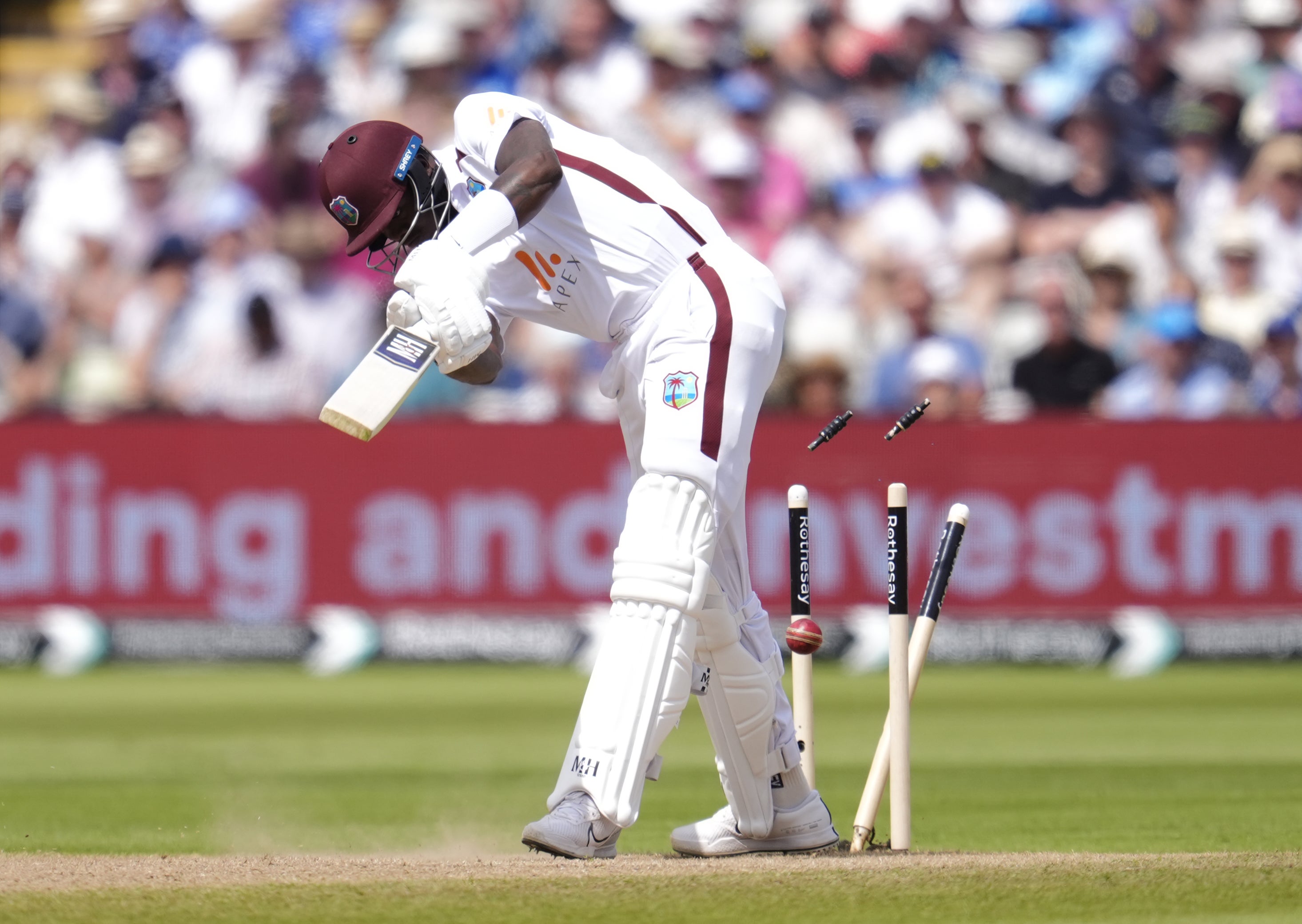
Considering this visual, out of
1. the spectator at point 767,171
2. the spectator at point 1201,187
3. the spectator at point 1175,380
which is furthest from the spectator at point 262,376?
the spectator at point 1201,187

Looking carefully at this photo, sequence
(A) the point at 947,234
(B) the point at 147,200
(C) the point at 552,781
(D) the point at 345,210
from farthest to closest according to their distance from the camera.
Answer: (B) the point at 147,200, (A) the point at 947,234, (C) the point at 552,781, (D) the point at 345,210

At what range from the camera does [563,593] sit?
465 inches

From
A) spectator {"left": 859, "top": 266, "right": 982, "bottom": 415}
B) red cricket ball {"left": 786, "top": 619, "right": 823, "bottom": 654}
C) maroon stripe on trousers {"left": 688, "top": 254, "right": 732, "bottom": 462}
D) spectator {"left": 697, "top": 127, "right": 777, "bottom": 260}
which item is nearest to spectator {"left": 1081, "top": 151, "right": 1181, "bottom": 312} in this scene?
spectator {"left": 859, "top": 266, "right": 982, "bottom": 415}

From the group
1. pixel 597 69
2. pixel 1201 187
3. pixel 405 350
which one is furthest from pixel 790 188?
pixel 405 350

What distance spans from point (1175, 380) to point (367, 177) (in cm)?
814

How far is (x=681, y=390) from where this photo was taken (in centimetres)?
475

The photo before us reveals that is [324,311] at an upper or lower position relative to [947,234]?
lower

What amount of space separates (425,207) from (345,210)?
20cm

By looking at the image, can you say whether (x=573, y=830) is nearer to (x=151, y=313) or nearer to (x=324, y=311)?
(x=324, y=311)

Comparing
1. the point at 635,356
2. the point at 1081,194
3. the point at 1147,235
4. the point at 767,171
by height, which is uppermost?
the point at 767,171

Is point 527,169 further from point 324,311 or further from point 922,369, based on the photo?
point 324,311

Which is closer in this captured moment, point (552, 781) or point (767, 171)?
point (552, 781)

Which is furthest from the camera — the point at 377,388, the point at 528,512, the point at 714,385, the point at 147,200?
the point at 147,200

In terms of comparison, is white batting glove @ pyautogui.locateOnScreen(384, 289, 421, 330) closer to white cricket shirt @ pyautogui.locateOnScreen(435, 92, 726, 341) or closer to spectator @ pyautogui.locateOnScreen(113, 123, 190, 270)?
white cricket shirt @ pyautogui.locateOnScreen(435, 92, 726, 341)
